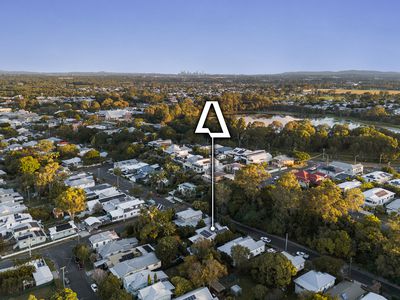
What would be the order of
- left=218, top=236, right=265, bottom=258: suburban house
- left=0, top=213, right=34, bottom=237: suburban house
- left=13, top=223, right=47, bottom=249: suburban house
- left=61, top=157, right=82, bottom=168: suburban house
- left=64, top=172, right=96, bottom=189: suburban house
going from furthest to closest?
left=61, top=157, right=82, bottom=168: suburban house
left=64, top=172, right=96, bottom=189: suburban house
left=0, top=213, right=34, bottom=237: suburban house
left=13, top=223, right=47, bottom=249: suburban house
left=218, top=236, right=265, bottom=258: suburban house

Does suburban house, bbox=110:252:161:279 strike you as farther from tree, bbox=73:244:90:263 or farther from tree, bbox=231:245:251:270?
tree, bbox=231:245:251:270

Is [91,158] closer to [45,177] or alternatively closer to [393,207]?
[45,177]

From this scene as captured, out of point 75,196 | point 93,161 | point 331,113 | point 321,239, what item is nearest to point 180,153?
point 93,161

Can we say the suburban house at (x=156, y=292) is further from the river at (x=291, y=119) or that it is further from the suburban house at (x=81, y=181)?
the river at (x=291, y=119)

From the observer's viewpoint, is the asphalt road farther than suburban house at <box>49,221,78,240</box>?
No

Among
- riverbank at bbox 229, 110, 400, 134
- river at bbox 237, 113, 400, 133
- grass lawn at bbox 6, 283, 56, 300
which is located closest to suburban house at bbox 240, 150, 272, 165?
grass lawn at bbox 6, 283, 56, 300

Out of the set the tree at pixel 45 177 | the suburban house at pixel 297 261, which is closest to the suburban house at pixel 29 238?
the tree at pixel 45 177

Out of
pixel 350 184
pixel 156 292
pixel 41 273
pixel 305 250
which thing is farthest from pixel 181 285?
pixel 350 184

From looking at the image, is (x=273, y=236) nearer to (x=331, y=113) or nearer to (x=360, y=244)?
(x=360, y=244)
